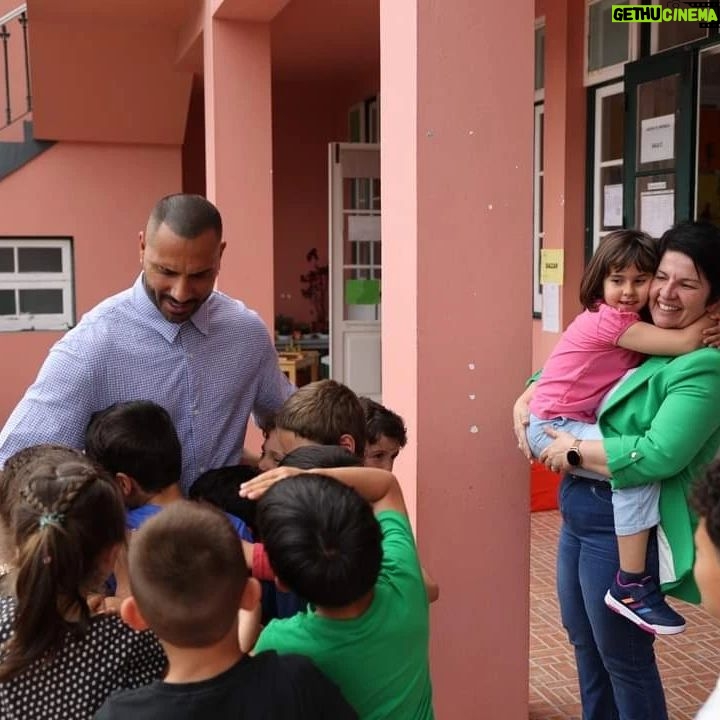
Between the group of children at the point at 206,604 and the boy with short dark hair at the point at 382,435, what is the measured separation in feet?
2.04

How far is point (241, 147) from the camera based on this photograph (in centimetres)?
572

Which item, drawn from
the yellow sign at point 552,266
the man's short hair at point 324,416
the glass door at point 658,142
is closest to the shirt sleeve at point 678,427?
the man's short hair at point 324,416

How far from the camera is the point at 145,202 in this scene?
8.46m

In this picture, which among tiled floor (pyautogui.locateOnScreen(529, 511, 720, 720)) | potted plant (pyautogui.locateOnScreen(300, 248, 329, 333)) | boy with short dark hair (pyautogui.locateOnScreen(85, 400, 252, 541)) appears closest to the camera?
boy with short dark hair (pyautogui.locateOnScreen(85, 400, 252, 541))

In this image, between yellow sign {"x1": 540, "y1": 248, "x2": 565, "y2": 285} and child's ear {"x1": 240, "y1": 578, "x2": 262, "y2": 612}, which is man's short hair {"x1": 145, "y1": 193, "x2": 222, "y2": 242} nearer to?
child's ear {"x1": 240, "y1": 578, "x2": 262, "y2": 612}

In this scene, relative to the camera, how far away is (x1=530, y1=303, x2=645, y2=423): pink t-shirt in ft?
8.41

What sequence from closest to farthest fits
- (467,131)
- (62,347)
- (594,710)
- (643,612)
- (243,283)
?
1. (62,347)
2. (643,612)
3. (467,131)
4. (594,710)
5. (243,283)

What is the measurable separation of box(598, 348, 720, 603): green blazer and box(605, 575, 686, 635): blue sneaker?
1.6 inches

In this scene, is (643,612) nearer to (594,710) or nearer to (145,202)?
(594,710)

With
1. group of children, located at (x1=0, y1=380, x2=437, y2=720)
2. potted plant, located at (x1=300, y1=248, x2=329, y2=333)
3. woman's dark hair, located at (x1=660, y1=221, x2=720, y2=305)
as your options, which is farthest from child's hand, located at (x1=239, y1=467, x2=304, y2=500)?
potted plant, located at (x1=300, y1=248, x2=329, y2=333)

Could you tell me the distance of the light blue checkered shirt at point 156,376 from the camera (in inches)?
85.8

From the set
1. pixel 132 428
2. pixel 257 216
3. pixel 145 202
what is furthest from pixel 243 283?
pixel 132 428

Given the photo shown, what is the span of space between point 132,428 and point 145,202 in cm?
676

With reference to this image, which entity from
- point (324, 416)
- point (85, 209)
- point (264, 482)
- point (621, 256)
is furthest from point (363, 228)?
point (264, 482)
